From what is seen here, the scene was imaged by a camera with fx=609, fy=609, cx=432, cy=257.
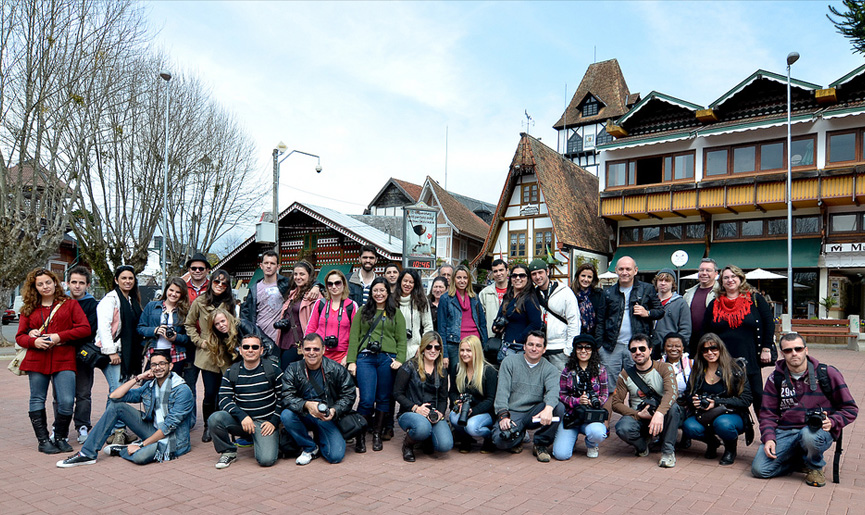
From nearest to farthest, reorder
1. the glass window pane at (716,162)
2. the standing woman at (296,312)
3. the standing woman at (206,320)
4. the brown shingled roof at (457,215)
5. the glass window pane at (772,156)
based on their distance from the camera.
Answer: the standing woman at (206,320), the standing woman at (296,312), the glass window pane at (772,156), the glass window pane at (716,162), the brown shingled roof at (457,215)

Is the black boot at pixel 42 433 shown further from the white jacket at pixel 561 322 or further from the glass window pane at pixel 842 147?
the glass window pane at pixel 842 147

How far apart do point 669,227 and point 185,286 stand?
925 inches

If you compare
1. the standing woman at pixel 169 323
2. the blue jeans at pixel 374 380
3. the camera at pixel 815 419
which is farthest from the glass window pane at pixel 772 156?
the standing woman at pixel 169 323

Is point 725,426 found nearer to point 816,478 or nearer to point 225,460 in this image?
point 816,478

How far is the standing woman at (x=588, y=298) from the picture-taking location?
6691 mm

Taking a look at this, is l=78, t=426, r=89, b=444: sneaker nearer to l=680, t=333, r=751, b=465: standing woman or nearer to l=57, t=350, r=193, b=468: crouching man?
l=57, t=350, r=193, b=468: crouching man

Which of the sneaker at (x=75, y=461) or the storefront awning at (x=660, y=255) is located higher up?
the storefront awning at (x=660, y=255)

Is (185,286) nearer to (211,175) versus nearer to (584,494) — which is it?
(584,494)

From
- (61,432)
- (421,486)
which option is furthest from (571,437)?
(61,432)

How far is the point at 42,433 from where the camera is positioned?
19.7ft

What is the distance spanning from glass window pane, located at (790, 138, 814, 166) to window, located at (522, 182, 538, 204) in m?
10.3

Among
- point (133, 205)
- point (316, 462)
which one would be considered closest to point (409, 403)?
point (316, 462)

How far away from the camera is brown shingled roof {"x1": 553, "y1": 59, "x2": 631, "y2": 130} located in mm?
45438

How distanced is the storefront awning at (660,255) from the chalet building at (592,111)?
20152 mm
